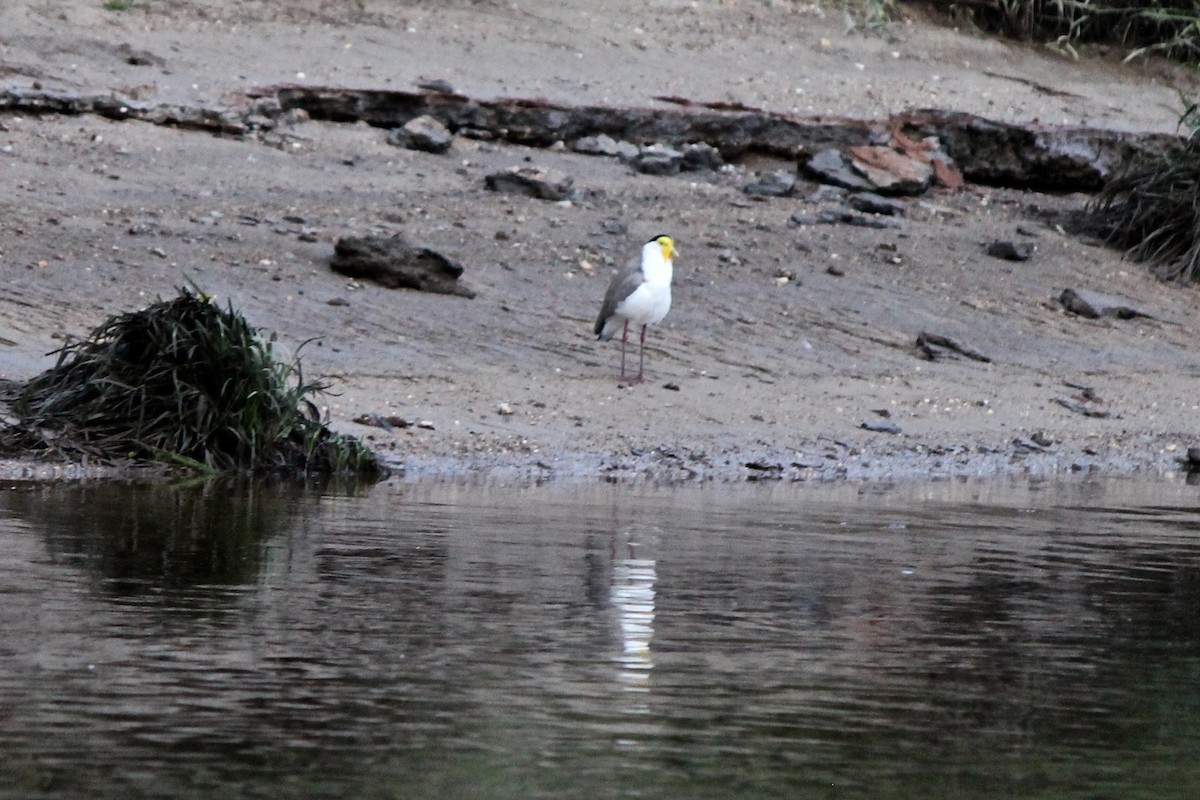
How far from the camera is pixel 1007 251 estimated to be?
1620 centimetres

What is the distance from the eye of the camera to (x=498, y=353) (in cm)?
1238

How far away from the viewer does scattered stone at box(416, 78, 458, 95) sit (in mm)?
16484

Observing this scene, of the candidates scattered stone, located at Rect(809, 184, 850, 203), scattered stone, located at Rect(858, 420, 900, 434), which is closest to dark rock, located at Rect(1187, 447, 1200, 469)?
scattered stone, located at Rect(858, 420, 900, 434)

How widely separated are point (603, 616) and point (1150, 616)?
5.60 ft

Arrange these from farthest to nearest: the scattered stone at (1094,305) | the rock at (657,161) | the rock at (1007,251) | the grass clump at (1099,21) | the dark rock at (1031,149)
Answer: the grass clump at (1099,21) < the dark rock at (1031,149) < the rock at (657,161) < the rock at (1007,251) < the scattered stone at (1094,305)

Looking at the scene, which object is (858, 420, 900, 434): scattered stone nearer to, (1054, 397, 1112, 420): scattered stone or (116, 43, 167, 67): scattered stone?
(1054, 397, 1112, 420): scattered stone

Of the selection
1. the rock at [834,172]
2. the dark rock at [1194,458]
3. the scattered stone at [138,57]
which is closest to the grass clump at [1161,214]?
the rock at [834,172]

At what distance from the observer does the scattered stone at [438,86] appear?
16.5 meters

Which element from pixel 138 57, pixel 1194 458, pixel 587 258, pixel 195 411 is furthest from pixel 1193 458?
pixel 138 57

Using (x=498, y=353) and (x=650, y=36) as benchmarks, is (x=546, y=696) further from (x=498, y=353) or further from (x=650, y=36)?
(x=650, y=36)

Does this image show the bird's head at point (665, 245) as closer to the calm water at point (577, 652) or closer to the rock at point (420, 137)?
the rock at point (420, 137)

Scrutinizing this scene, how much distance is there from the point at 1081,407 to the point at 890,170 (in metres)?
4.68

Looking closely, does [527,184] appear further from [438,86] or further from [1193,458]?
[1193,458]

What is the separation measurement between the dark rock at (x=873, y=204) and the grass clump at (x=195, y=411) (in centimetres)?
752
